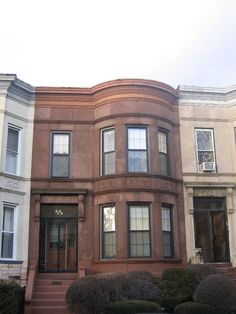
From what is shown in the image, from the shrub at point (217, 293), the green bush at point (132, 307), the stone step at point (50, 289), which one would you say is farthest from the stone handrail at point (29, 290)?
the shrub at point (217, 293)

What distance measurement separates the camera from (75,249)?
1884cm

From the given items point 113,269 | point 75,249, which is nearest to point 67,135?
point 75,249

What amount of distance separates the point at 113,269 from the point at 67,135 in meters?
6.27

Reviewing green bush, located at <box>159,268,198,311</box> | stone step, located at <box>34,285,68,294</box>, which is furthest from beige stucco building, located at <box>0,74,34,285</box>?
green bush, located at <box>159,268,198,311</box>

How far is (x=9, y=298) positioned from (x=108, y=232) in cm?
544

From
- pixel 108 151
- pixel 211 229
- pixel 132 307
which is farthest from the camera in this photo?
pixel 211 229

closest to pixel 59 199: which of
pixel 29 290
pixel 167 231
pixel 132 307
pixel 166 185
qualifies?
pixel 29 290

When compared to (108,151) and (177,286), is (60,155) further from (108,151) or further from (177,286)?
(177,286)

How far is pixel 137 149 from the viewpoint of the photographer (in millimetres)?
19094

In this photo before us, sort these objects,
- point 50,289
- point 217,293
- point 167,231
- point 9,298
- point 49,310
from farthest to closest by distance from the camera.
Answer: point 167,231
point 50,289
point 49,310
point 9,298
point 217,293

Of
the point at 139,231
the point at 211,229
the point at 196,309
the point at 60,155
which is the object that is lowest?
→ the point at 196,309

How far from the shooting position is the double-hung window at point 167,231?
1847cm

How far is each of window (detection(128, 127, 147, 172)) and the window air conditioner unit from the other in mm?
2864

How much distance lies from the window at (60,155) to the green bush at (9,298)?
608cm
